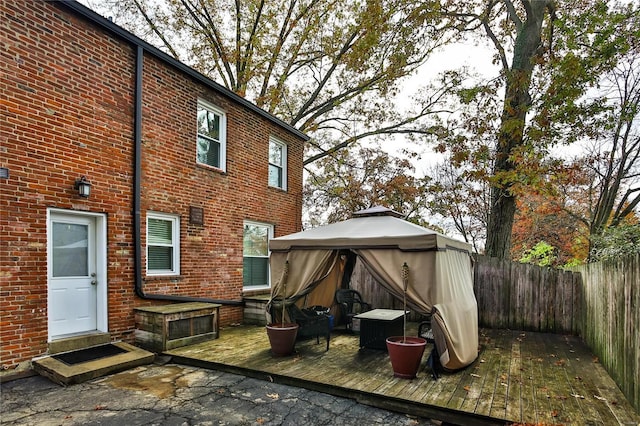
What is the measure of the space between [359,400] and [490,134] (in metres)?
8.43

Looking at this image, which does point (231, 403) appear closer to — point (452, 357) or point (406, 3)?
point (452, 357)

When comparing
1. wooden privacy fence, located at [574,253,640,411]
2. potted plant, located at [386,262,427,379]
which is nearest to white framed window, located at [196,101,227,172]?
potted plant, located at [386,262,427,379]

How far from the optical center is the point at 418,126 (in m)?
15.9

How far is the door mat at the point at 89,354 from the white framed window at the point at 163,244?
141cm

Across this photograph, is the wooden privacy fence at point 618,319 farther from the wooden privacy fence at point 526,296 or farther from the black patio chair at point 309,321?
the black patio chair at point 309,321

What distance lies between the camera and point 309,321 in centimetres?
622

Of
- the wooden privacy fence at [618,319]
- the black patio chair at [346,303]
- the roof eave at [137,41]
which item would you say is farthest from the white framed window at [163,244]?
the wooden privacy fence at [618,319]

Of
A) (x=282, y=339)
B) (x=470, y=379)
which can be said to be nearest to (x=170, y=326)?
(x=282, y=339)

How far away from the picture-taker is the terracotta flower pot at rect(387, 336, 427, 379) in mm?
4539

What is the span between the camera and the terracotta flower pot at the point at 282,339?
18.1 feet

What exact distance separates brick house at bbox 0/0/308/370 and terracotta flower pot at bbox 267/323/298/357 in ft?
7.61

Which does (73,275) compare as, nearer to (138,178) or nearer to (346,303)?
(138,178)

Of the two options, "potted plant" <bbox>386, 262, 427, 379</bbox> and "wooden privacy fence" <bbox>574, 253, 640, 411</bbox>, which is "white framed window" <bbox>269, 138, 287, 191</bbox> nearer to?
"potted plant" <bbox>386, 262, 427, 379</bbox>

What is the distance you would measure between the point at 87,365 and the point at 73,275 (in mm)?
1363
